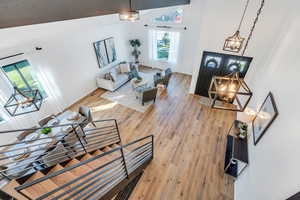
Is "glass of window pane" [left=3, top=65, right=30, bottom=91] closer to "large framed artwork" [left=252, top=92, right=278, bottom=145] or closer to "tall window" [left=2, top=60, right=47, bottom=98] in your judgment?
"tall window" [left=2, top=60, right=47, bottom=98]

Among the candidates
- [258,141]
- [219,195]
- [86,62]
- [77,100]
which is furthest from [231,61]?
[77,100]

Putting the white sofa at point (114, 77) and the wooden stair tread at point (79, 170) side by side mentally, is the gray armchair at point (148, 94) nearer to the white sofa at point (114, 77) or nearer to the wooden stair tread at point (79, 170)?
the white sofa at point (114, 77)

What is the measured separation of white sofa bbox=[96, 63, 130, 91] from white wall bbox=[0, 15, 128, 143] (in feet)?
1.14

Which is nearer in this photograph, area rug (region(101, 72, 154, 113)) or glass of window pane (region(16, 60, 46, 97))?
glass of window pane (region(16, 60, 46, 97))

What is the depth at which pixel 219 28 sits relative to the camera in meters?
4.59

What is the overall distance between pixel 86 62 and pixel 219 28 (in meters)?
5.42

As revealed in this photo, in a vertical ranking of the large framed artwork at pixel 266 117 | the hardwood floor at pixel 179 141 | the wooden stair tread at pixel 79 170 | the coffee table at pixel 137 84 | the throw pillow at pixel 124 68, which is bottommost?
the hardwood floor at pixel 179 141

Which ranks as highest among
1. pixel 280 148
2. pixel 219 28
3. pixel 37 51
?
pixel 219 28

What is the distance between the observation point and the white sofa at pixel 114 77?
6.52 meters

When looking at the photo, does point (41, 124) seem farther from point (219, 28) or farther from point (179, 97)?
point (219, 28)

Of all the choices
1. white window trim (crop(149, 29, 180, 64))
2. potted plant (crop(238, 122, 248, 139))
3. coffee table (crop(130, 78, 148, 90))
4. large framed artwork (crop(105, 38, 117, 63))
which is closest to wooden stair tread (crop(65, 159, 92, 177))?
potted plant (crop(238, 122, 248, 139))

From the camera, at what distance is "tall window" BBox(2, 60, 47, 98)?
13.2ft

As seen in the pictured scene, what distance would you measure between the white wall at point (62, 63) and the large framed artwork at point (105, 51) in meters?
0.20

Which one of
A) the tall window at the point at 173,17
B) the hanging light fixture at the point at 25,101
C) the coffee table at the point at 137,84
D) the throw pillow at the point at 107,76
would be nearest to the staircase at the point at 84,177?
the hanging light fixture at the point at 25,101
